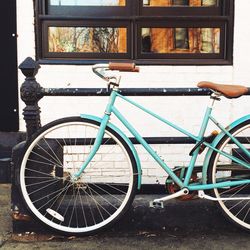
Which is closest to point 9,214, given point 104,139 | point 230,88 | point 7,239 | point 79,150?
point 7,239

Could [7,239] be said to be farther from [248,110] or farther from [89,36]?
[248,110]

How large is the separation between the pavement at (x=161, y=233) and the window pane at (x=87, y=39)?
177 cm

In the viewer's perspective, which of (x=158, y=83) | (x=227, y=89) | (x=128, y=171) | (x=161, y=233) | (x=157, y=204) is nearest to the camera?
(x=227, y=89)

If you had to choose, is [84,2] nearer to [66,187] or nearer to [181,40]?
[181,40]

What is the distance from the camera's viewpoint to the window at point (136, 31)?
5191mm

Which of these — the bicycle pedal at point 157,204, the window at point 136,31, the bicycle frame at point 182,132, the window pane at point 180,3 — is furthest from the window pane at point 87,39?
the bicycle pedal at point 157,204

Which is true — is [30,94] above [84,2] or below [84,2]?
below

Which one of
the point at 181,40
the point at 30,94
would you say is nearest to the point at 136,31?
the point at 181,40

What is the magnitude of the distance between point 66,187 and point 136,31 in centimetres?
195

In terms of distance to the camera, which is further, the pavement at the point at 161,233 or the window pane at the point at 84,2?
the window pane at the point at 84,2

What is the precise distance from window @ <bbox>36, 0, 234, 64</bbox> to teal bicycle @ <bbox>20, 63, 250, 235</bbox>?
51.4 inches

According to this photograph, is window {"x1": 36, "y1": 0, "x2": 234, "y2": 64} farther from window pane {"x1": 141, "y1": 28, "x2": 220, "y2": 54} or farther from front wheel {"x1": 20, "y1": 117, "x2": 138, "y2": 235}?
front wheel {"x1": 20, "y1": 117, "x2": 138, "y2": 235}

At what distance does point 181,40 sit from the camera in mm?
5309

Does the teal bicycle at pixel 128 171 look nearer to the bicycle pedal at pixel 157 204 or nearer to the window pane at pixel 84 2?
the bicycle pedal at pixel 157 204
